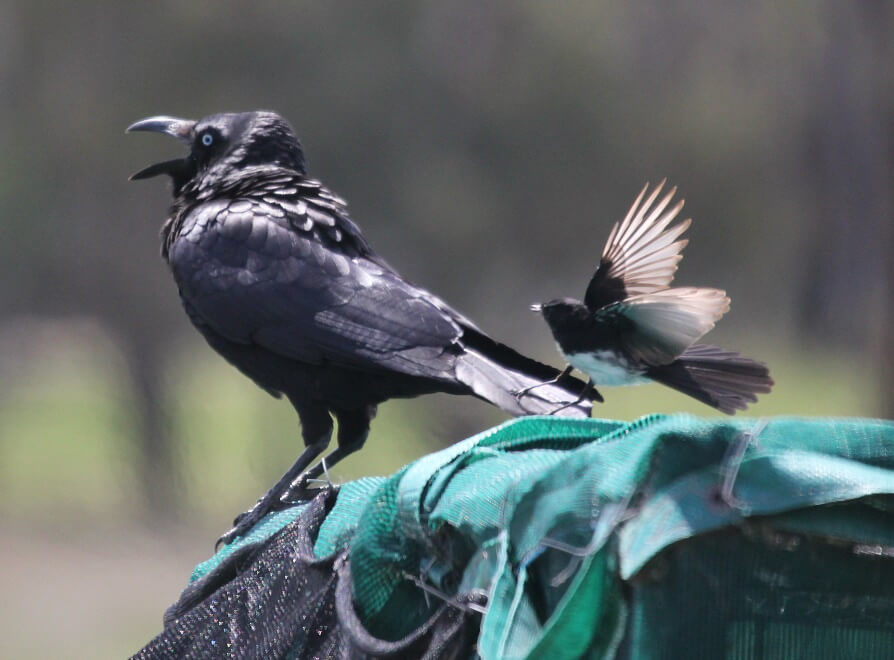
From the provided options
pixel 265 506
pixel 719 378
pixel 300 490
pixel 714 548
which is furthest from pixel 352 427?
pixel 714 548

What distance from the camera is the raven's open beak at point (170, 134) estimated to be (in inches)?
175

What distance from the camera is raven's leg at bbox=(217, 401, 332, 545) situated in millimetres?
3230

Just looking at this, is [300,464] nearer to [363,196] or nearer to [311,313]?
[311,313]

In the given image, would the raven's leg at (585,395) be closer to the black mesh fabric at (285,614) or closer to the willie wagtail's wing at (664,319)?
the willie wagtail's wing at (664,319)

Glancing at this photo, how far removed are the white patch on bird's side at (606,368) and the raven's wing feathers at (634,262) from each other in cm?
9

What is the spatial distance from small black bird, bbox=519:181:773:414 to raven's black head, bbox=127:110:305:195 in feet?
7.45

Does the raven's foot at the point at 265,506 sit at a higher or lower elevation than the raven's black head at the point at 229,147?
lower

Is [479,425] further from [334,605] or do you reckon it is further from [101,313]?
[334,605]

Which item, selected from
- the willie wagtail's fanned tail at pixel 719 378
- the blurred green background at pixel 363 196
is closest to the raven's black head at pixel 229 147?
the willie wagtail's fanned tail at pixel 719 378

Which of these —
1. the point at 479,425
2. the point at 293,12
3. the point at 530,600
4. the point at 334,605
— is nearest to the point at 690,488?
the point at 530,600

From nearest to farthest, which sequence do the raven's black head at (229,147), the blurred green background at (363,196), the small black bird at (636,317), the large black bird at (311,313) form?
the small black bird at (636,317)
the large black bird at (311,313)
the raven's black head at (229,147)
the blurred green background at (363,196)

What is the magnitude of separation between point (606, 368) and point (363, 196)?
334 inches

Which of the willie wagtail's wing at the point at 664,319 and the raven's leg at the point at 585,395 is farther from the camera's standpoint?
the raven's leg at the point at 585,395

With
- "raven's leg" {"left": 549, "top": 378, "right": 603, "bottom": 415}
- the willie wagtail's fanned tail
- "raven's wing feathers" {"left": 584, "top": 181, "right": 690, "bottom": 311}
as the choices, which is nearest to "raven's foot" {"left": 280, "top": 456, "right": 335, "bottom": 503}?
"raven's leg" {"left": 549, "top": 378, "right": 603, "bottom": 415}
